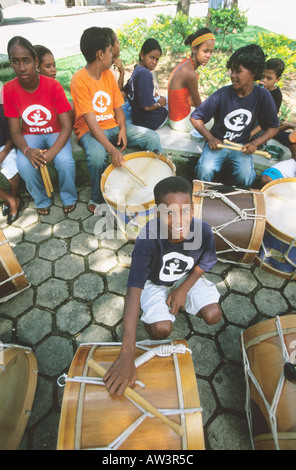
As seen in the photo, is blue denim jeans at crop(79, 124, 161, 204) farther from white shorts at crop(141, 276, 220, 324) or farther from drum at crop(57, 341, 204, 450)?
drum at crop(57, 341, 204, 450)

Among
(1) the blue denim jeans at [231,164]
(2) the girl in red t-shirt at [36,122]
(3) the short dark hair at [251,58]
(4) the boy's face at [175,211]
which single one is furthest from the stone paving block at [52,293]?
(3) the short dark hair at [251,58]

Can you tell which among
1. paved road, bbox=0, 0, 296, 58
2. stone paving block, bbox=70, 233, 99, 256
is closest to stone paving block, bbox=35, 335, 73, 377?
stone paving block, bbox=70, 233, 99, 256

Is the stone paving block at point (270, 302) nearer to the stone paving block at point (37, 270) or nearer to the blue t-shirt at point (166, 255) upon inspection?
the blue t-shirt at point (166, 255)

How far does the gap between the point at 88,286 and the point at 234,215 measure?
1552 millimetres

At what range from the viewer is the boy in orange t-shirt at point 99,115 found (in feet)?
9.54

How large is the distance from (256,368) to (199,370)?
562mm

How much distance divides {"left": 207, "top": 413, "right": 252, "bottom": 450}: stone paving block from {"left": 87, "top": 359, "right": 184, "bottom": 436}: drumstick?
28.5 inches

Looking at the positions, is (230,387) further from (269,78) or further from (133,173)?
(269,78)

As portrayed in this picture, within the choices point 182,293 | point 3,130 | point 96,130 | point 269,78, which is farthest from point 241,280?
point 3,130

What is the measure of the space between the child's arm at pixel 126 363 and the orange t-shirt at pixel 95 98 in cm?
235

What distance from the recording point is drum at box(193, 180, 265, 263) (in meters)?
2.40

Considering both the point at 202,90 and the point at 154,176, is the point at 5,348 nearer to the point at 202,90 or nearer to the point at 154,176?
the point at 154,176

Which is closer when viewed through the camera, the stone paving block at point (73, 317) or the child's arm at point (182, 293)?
the child's arm at point (182, 293)

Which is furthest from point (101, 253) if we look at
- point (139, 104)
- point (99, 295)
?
point (139, 104)
